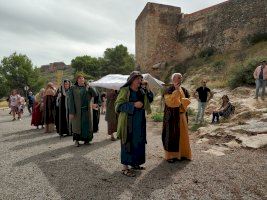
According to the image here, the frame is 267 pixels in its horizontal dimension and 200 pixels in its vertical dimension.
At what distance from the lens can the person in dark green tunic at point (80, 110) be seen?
7969mm

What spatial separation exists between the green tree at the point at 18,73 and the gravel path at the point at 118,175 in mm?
51085

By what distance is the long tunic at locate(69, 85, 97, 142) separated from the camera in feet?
26.1

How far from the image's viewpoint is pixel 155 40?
1109 inches

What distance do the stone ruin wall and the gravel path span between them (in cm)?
1800

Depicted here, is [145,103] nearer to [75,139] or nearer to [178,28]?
[75,139]

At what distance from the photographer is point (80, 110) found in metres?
8.01

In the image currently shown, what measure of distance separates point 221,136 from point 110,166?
3.59 metres

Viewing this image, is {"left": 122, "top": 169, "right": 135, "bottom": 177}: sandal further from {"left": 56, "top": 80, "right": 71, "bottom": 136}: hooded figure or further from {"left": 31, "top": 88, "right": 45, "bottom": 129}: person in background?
{"left": 31, "top": 88, "right": 45, "bottom": 129}: person in background

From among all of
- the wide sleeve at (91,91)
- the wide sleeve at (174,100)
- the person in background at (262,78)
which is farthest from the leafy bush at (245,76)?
the wide sleeve at (174,100)

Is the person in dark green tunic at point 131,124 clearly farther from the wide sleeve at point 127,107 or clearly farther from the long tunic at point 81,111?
the long tunic at point 81,111

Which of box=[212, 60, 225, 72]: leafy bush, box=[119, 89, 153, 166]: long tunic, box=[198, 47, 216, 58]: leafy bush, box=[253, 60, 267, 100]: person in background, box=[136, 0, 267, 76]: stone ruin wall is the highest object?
box=[136, 0, 267, 76]: stone ruin wall

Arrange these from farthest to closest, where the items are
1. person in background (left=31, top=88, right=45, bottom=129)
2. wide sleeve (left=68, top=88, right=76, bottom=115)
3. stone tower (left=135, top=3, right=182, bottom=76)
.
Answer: stone tower (left=135, top=3, right=182, bottom=76)
person in background (left=31, top=88, right=45, bottom=129)
wide sleeve (left=68, top=88, right=76, bottom=115)

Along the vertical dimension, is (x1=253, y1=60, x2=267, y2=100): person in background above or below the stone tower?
below

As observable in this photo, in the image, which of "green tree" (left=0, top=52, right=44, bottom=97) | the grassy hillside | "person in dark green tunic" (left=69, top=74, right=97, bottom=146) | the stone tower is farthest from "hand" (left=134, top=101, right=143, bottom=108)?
"green tree" (left=0, top=52, right=44, bottom=97)
